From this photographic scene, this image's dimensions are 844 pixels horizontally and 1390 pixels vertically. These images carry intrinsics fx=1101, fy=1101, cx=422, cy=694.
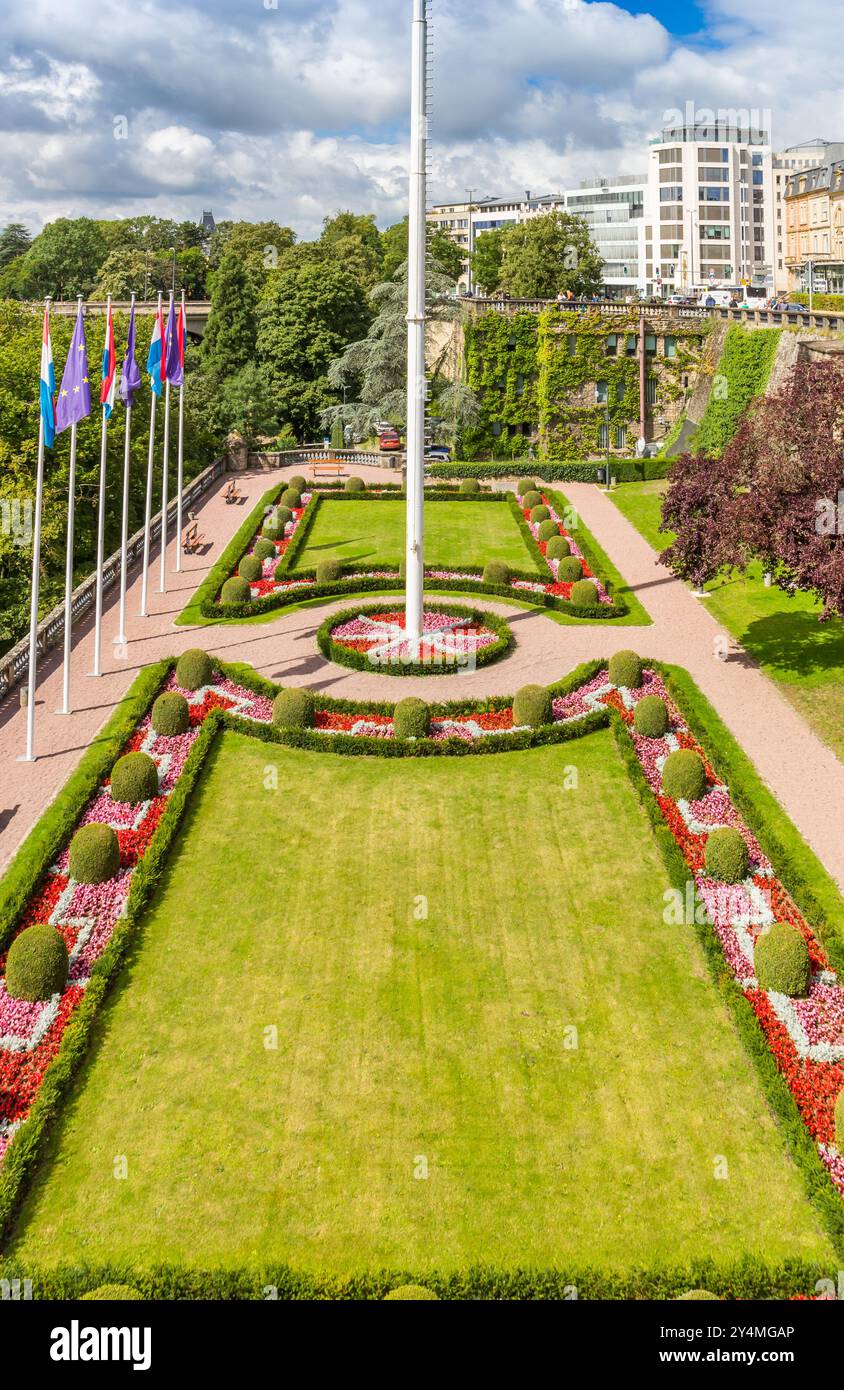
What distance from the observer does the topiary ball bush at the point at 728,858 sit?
2283 cm

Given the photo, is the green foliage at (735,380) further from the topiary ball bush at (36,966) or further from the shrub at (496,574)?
the topiary ball bush at (36,966)

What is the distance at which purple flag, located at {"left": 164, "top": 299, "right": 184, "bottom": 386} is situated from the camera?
1550 inches

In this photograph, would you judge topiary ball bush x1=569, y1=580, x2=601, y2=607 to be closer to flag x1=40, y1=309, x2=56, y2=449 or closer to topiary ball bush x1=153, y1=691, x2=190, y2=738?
topiary ball bush x1=153, y1=691, x2=190, y2=738

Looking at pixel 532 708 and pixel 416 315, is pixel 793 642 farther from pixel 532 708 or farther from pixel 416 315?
pixel 416 315

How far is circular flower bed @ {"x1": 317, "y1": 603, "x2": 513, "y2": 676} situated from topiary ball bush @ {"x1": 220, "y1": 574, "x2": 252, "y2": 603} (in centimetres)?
433

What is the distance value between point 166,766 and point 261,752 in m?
2.62

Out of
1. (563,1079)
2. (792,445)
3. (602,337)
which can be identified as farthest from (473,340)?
(563,1079)

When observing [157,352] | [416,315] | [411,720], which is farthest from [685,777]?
[157,352]

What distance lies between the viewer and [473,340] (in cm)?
7338

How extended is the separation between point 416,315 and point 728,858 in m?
18.8

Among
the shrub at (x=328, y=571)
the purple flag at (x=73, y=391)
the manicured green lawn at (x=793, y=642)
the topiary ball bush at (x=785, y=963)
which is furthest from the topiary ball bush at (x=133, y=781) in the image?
the shrub at (x=328, y=571)

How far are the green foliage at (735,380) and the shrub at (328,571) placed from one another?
87.9 ft

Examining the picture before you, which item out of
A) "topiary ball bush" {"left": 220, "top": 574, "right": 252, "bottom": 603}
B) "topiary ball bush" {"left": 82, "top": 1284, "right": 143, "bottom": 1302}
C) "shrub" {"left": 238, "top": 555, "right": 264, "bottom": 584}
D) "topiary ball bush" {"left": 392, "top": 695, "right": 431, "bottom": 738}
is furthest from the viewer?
"shrub" {"left": 238, "top": 555, "right": 264, "bottom": 584}

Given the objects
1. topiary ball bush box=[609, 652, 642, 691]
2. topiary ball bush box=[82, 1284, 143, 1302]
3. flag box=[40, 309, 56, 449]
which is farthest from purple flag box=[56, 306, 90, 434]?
topiary ball bush box=[82, 1284, 143, 1302]
